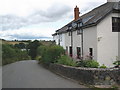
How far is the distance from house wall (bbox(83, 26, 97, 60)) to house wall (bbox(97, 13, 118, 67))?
0.47 metres

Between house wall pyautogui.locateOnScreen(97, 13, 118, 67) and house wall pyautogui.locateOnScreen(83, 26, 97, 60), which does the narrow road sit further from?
house wall pyautogui.locateOnScreen(97, 13, 118, 67)

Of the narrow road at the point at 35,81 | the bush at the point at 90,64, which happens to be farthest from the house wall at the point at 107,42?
the narrow road at the point at 35,81

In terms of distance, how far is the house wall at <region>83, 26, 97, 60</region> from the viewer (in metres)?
16.7

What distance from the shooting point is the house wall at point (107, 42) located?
16391 millimetres

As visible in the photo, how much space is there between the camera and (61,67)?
1489 cm

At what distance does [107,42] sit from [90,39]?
6.53 feet

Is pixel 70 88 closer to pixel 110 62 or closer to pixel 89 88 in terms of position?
pixel 89 88

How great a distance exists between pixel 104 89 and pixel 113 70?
1516 mm

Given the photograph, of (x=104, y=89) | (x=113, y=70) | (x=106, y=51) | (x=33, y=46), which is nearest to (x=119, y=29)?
(x=106, y=51)

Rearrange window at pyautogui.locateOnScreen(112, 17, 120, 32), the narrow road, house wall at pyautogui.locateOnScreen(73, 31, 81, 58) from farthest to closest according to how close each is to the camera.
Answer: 1. house wall at pyautogui.locateOnScreen(73, 31, 81, 58)
2. window at pyautogui.locateOnScreen(112, 17, 120, 32)
3. the narrow road

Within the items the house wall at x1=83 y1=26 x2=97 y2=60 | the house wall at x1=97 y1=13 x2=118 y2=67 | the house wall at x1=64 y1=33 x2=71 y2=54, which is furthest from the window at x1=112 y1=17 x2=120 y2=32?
the house wall at x1=64 y1=33 x2=71 y2=54

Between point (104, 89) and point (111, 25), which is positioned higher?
point (111, 25)

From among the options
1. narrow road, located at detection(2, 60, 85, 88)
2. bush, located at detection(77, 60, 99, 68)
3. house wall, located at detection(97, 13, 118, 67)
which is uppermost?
house wall, located at detection(97, 13, 118, 67)

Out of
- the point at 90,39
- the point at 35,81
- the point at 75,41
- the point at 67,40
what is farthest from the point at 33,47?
the point at 35,81
